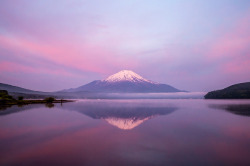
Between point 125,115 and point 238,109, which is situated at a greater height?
point 125,115

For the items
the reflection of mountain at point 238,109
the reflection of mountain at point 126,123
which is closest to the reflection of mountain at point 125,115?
the reflection of mountain at point 126,123

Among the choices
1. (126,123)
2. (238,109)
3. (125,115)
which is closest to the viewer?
(126,123)

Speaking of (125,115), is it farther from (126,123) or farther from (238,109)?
(238,109)

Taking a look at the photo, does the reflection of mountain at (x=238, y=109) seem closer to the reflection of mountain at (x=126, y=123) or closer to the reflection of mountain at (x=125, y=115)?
the reflection of mountain at (x=125, y=115)

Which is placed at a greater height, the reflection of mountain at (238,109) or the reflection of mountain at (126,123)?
the reflection of mountain at (126,123)

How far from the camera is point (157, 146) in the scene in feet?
46.0

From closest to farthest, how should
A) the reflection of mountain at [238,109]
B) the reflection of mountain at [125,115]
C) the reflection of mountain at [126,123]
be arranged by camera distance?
the reflection of mountain at [126,123] → the reflection of mountain at [125,115] → the reflection of mountain at [238,109]

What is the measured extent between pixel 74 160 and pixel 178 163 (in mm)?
6283

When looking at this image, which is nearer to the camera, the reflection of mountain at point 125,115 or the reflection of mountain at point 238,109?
the reflection of mountain at point 125,115

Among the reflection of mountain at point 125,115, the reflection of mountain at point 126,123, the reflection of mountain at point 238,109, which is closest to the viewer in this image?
the reflection of mountain at point 126,123

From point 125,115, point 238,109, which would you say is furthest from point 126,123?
point 238,109

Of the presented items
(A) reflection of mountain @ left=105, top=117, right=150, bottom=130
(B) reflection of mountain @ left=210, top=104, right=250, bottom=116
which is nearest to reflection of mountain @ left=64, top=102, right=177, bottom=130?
(A) reflection of mountain @ left=105, top=117, right=150, bottom=130

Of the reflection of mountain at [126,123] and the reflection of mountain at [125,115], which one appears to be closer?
the reflection of mountain at [126,123]

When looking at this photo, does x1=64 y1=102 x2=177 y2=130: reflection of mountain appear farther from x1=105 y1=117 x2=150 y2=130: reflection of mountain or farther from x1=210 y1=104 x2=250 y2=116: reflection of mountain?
x1=210 y1=104 x2=250 y2=116: reflection of mountain
